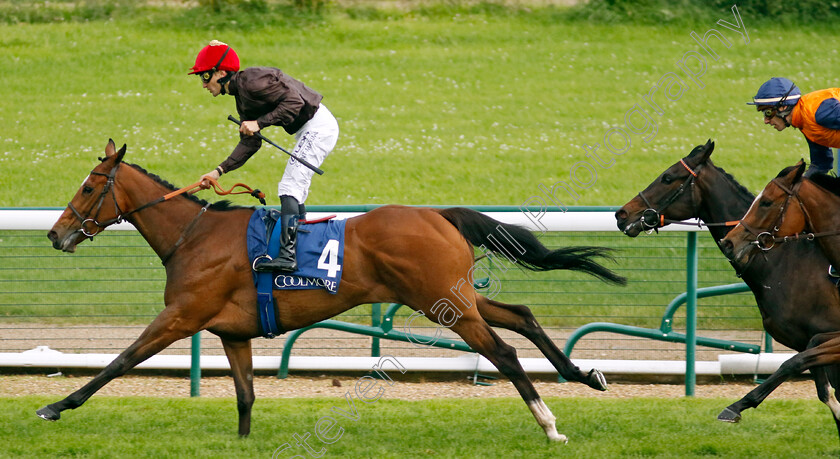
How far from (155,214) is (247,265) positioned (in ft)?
1.95

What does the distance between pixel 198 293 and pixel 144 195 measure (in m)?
0.64

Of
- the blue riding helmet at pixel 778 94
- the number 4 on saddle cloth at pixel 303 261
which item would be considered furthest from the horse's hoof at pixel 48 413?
the blue riding helmet at pixel 778 94

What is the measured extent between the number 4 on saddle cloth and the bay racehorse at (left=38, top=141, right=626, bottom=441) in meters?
0.04

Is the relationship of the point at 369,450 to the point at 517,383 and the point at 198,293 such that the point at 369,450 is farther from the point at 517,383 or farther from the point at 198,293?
the point at 198,293

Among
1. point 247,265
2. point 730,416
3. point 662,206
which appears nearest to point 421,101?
point 662,206

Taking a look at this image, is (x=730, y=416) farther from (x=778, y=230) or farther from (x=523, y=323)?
(x=523, y=323)

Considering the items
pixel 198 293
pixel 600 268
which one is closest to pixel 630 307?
pixel 600 268

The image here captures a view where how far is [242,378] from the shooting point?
525 cm

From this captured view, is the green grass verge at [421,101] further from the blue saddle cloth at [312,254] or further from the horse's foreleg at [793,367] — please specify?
the horse's foreleg at [793,367]

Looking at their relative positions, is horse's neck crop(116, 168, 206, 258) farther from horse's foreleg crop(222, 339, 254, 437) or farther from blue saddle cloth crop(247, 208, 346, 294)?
horse's foreleg crop(222, 339, 254, 437)

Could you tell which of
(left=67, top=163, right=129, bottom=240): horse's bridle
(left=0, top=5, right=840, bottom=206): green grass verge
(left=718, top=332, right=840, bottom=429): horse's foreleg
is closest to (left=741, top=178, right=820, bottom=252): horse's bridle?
(left=718, top=332, right=840, bottom=429): horse's foreleg

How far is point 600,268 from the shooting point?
5.38 meters

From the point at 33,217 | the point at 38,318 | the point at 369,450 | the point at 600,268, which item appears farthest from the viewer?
the point at 38,318

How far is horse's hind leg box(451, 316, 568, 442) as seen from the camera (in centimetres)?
497
